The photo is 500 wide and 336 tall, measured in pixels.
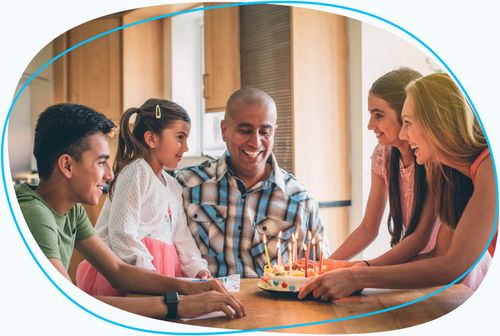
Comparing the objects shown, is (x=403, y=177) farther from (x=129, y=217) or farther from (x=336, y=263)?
(x=129, y=217)

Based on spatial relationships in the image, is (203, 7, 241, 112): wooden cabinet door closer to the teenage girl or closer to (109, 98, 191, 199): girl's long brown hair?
(109, 98, 191, 199): girl's long brown hair

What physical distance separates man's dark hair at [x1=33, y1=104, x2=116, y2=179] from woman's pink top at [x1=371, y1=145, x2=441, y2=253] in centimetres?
55

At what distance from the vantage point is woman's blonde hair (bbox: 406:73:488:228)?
4.02 ft

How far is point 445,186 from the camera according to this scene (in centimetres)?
124

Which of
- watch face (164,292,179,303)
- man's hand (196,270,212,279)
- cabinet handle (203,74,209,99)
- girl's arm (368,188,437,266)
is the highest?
cabinet handle (203,74,209,99)

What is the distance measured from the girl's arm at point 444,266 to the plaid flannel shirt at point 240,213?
0.34ft

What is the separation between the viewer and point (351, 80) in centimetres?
124

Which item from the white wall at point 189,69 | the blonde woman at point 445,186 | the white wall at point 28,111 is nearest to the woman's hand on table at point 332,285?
the blonde woman at point 445,186

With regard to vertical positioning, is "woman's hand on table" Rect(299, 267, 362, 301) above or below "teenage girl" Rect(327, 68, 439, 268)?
below

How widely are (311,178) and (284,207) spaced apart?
81 mm

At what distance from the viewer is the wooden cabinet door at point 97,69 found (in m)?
1.25

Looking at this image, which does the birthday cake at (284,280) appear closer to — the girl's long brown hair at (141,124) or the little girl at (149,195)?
the little girl at (149,195)

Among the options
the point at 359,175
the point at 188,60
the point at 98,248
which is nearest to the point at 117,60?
the point at 188,60

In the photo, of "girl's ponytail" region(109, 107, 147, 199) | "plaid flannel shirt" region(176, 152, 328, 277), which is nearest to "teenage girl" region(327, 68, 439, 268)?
"plaid flannel shirt" region(176, 152, 328, 277)
